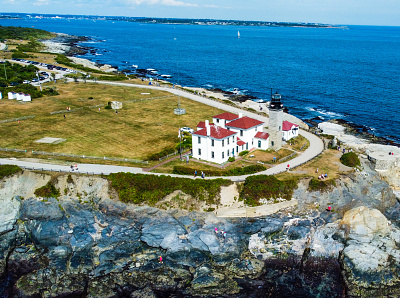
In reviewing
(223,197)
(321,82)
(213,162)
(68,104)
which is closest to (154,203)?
(223,197)

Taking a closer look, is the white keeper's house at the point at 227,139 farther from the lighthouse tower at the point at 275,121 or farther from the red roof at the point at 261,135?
the lighthouse tower at the point at 275,121

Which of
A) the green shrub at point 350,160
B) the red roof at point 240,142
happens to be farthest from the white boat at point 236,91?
the green shrub at point 350,160

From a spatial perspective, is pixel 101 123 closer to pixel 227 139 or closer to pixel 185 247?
pixel 227 139

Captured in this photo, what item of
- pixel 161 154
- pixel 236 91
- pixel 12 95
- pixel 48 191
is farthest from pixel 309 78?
pixel 48 191

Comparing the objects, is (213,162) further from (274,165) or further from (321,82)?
(321,82)

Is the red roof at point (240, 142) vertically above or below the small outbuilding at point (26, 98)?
below

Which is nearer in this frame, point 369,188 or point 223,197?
point 223,197

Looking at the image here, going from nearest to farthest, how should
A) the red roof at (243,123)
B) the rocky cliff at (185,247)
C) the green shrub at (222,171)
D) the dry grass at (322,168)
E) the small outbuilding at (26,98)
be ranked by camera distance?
the rocky cliff at (185,247) → the green shrub at (222,171) → the dry grass at (322,168) → the red roof at (243,123) → the small outbuilding at (26,98)

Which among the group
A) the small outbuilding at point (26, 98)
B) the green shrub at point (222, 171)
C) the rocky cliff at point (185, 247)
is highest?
the small outbuilding at point (26, 98)

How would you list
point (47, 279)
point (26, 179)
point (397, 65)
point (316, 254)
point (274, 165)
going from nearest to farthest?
point (47, 279) → point (316, 254) → point (26, 179) → point (274, 165) → point (397, 65)
